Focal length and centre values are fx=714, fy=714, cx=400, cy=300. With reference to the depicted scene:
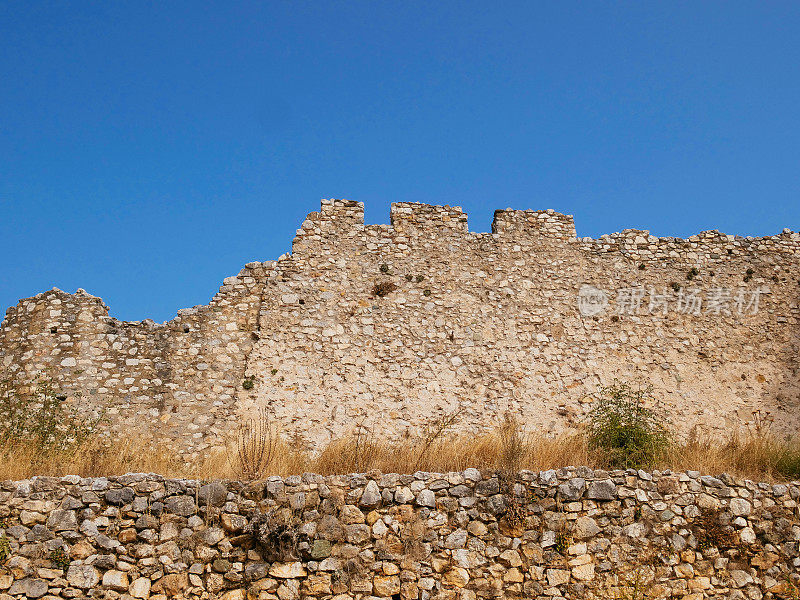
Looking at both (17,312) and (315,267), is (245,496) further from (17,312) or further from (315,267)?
(17,312)

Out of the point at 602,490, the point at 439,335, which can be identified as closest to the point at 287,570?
the point at 602,490

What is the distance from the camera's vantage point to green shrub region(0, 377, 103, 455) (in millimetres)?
12266

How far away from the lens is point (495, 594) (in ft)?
27.3

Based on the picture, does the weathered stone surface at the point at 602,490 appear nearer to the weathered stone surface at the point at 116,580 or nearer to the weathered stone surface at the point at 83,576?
the weathered stone surface at the point at 116,580

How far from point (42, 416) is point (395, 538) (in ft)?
24.5

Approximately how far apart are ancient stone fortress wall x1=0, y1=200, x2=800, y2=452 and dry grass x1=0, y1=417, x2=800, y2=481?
1.22 meters

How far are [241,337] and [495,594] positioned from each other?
7142mm

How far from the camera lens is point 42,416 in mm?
12516

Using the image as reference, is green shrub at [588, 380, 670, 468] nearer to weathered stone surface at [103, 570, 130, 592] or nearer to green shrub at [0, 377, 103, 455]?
weathered stone surface at [103, 570, 130, 592]

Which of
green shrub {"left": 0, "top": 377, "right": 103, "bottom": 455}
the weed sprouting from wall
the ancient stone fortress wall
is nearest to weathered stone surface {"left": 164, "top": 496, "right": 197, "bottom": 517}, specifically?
the weed sprouting from wall

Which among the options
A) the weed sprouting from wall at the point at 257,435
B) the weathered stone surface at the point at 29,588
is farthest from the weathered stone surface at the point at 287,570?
the weathered stone surface at the point at 29,588

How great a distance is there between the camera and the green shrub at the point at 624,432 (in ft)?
35.1

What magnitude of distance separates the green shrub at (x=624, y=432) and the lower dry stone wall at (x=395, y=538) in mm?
1263

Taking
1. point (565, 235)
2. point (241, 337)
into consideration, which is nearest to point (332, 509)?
point (241, 337)
